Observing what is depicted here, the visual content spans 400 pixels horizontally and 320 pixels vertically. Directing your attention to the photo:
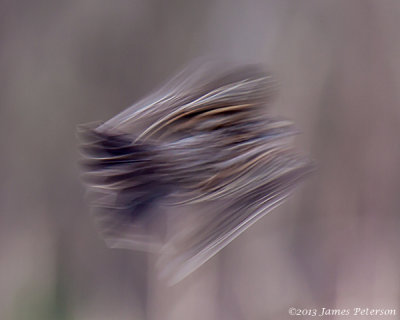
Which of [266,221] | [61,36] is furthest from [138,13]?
[266,221]

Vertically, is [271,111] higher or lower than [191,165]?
higher

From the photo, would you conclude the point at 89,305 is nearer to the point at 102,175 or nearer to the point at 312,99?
the point at 102,175

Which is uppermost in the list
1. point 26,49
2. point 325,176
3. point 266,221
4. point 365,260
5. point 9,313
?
point 26,49

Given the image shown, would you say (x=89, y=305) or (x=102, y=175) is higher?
(x=102, y=175)
